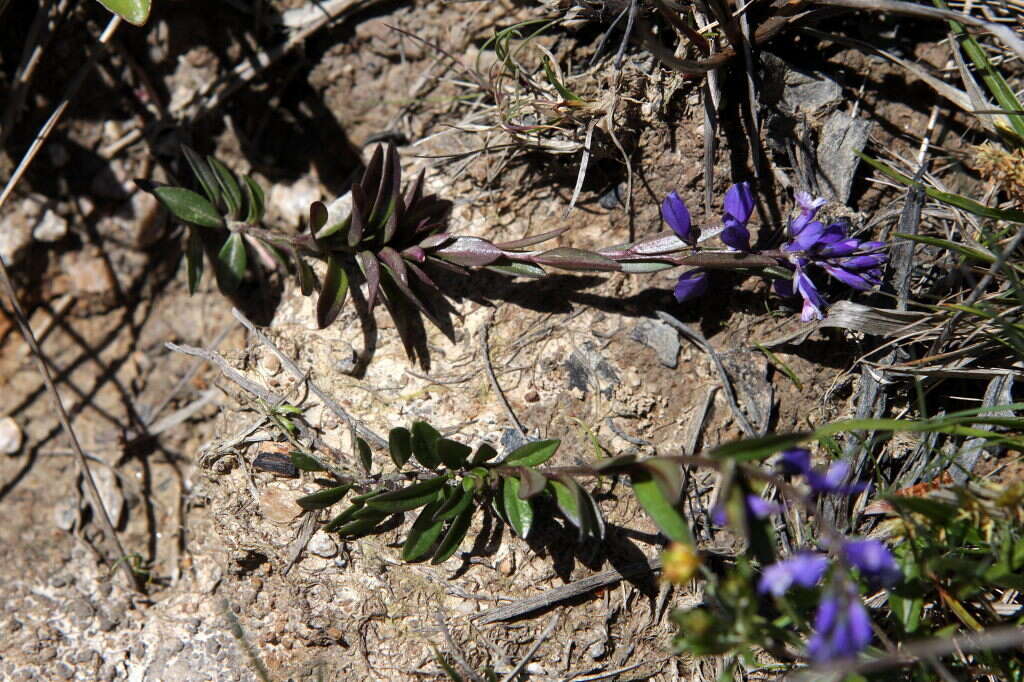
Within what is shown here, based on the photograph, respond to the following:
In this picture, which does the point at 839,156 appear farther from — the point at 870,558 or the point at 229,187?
the point at 229,187

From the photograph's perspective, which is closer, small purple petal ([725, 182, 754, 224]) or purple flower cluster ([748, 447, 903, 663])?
purple flower cluster ([748, 447, 903, 663])

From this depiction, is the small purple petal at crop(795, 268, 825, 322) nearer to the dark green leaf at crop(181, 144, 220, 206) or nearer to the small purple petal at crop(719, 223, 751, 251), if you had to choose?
the small purple petal at crop(719, 223, 751, 251)

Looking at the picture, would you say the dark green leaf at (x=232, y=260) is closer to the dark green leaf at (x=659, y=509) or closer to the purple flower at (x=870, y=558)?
the dark green leaf at (x=659, y=509)

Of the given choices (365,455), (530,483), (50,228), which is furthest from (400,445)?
(50,228)

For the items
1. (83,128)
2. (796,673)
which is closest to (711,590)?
(796,673)

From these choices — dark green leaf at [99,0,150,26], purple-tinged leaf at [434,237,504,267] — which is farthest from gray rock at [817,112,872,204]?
dark green leaf at [99,0,150,26]

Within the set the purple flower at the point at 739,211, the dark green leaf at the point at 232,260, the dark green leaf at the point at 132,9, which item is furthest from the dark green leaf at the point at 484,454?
the dark green leaf at the point at 132,9

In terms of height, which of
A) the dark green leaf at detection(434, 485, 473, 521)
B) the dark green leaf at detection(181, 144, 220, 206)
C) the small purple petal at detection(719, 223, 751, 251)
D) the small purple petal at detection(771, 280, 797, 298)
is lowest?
the dark green leaf at detection(434, 485, 473, 521)
